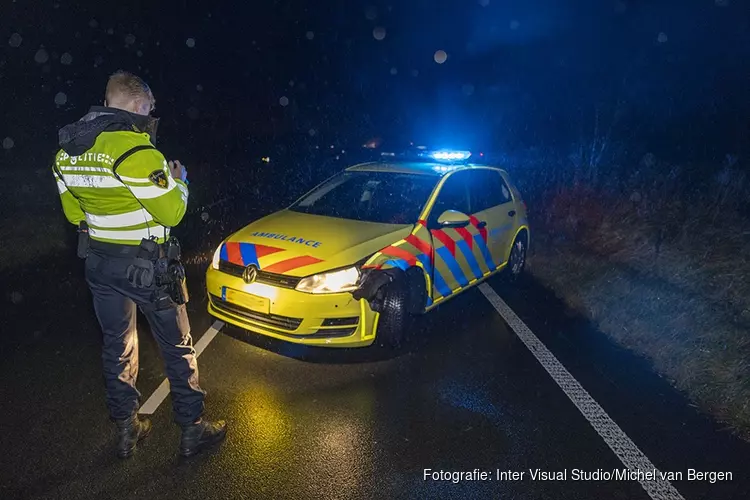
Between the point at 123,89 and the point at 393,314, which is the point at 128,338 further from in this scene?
the point at 393,314

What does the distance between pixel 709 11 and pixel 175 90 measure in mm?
17669

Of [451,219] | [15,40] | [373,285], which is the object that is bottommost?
[373,285]

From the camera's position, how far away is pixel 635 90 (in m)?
14.1

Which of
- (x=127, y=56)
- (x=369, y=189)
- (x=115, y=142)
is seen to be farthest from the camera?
(x=127, y=56)

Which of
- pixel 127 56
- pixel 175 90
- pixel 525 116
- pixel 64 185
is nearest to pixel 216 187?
pixel 127 56

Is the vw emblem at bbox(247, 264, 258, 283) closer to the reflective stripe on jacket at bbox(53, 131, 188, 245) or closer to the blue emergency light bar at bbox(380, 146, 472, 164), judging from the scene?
the reflective stripe on jacket at bbox(53, 131, 188, 245)

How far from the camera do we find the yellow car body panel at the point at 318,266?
4.45 meters

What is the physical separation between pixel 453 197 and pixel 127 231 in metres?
3.54

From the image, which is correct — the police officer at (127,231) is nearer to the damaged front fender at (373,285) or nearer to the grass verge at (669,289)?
the damaged front fender at (373,285)

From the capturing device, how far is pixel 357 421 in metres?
3.72

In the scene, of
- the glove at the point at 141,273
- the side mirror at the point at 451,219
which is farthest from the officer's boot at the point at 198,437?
the side mirror at the point at 451,219

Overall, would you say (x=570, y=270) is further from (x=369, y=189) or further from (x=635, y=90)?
(x=635, y=90)

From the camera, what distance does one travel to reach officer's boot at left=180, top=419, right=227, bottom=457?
10.8ft

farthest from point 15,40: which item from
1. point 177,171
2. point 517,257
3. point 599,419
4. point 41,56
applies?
point 599,419
